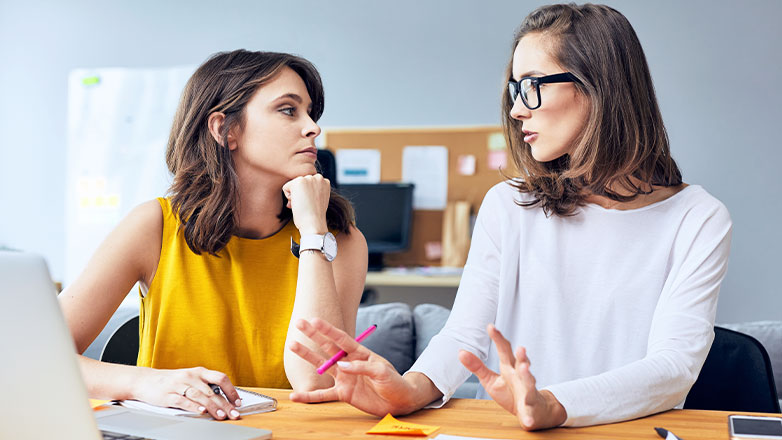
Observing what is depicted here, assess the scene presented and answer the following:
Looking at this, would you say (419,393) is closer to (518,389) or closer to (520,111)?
Result: (518,389)

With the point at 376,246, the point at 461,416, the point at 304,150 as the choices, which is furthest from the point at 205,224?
the point at 376,246

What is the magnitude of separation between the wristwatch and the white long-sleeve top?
0.26 metres

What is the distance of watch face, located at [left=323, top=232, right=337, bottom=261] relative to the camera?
143 centimetres

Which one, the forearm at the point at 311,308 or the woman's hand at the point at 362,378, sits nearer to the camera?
the woman's hand at the point at 362,378

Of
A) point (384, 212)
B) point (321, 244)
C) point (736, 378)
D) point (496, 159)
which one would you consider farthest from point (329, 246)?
point (496, 159)

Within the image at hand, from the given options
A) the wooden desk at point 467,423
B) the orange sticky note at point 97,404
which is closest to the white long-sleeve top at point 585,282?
the wooden desk at point 467,423

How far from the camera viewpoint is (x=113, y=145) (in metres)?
4.23

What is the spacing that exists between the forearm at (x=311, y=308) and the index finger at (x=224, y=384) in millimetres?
294

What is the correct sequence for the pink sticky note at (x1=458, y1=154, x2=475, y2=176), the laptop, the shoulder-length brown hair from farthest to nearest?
the pink sticky note at (x1=458, y1=154, x2=475, y2=176), the shoulder-length brown hair, the laptop

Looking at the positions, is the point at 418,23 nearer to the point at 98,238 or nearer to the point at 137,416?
the point at 98,238

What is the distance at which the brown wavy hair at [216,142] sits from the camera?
Answer: 1508mm

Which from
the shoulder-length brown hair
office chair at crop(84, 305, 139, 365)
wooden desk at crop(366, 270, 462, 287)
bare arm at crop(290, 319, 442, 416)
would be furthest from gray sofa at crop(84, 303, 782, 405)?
wooden desk at crop(366, 270, 462, 287)

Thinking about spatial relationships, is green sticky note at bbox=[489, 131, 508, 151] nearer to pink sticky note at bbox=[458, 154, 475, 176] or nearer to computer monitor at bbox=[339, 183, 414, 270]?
pink sticky note at bbox=[458, 154, 475, 176]

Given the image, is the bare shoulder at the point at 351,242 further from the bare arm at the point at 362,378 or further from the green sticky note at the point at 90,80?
the green sticky note at the point at 90,80
